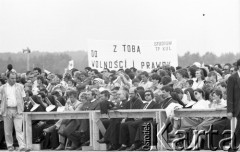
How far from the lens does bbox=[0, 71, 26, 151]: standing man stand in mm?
26328

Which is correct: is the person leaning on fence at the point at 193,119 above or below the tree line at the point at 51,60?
below

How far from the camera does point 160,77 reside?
27422 millimetres

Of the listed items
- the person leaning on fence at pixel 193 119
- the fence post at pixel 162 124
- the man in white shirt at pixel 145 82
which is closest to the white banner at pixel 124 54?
the man in white shirt at pixel 145 82

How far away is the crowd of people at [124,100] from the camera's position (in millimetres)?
23922

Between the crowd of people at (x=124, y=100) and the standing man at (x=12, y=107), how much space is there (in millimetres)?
119

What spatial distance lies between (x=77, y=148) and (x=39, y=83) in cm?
494

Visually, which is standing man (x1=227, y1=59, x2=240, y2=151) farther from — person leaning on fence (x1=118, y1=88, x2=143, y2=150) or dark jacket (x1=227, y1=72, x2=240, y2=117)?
person leaning on fence (x1=118, y1=88, x2=143, y2=150)

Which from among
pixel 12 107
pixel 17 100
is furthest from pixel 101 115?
pixel 12 107

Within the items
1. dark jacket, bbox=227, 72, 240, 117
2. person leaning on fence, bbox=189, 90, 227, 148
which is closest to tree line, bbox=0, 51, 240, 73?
person leaning on fence, bbox=189, 90, 227, 148

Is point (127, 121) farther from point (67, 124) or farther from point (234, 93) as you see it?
point (234, 93)

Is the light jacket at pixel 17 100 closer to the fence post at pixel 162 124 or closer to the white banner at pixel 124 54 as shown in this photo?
the fence post at pixel 162 124

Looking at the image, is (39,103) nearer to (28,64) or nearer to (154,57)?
(154,57)

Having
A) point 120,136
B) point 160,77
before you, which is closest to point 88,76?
point 160,77

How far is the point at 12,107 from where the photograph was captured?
26375 millimetres
